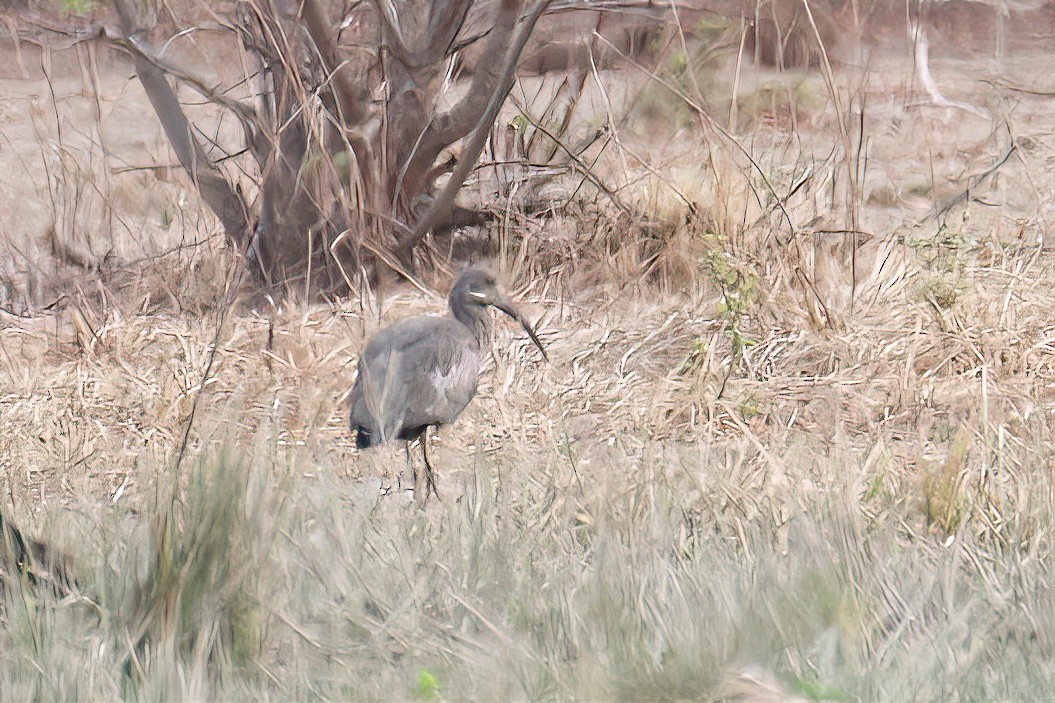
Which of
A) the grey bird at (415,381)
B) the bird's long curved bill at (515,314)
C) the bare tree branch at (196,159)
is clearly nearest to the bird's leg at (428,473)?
the grey bird at (415,381)

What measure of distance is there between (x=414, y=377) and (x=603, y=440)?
759 mm

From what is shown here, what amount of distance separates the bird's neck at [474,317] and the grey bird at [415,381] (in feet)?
0.65

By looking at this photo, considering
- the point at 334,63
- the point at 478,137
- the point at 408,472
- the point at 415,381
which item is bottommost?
the point at 408,472

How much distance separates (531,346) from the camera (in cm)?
583

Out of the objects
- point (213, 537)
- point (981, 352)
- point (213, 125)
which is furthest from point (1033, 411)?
point (213, 125)

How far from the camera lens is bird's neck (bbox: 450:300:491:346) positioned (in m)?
5.29

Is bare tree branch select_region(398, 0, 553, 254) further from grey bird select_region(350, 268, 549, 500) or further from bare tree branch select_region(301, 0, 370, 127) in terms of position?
grey bird select_region(350, 268, 549, 500)

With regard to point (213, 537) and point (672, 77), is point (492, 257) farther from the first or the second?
point (213, 537)

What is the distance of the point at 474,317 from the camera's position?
17.4ft

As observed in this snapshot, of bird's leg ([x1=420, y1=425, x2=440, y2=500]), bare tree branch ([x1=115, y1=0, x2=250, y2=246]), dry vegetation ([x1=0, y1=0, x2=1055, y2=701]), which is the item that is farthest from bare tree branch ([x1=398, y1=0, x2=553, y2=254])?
bird's leg ([x1=420, y1=425, x2=440, y2=500])

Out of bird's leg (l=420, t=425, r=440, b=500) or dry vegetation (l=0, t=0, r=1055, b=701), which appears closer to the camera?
dry vegetation (l=0, t=0, r=1055, b=701)

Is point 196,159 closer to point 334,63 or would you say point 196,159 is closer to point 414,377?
point 334,63

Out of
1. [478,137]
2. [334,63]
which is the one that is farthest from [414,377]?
[334,63]

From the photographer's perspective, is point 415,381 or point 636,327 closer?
point 415,381
